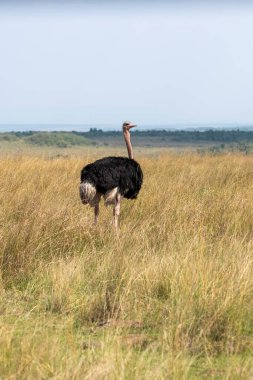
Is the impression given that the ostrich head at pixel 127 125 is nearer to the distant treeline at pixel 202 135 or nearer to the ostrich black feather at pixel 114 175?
the ostrich black feather at pixel 114 175

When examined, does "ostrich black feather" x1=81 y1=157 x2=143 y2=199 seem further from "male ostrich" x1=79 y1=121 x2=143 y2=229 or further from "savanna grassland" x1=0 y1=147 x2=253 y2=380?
"savanna grassland" x1=0 y1=147 x2=253 y2=380

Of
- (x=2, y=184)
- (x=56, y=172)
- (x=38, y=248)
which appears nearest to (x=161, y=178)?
Answer: (x=56, y=172)

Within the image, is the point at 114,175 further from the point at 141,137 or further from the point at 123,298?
the point at 141,137

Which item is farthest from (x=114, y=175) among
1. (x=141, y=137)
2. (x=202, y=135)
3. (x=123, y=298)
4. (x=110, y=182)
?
(x=141, y=137)

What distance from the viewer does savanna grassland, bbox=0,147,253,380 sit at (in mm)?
3801

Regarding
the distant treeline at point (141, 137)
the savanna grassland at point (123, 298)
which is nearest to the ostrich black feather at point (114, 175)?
the savanna grassland at point (123, 298)

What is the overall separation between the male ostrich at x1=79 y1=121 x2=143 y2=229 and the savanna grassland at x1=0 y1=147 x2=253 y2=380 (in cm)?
38

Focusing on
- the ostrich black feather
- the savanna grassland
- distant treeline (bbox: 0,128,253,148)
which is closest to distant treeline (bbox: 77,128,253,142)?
distant treeline (bbox: 0,128,253,148)

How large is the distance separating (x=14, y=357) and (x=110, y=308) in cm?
122

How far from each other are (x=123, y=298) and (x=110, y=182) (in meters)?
3.62

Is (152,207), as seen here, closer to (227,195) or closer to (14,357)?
(227,195)

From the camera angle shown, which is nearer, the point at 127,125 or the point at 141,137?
the point at 127,125

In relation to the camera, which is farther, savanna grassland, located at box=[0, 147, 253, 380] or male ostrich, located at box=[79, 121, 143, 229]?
male ostrich, located at box=[79, 121, 143, 229]

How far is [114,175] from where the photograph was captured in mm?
8414
